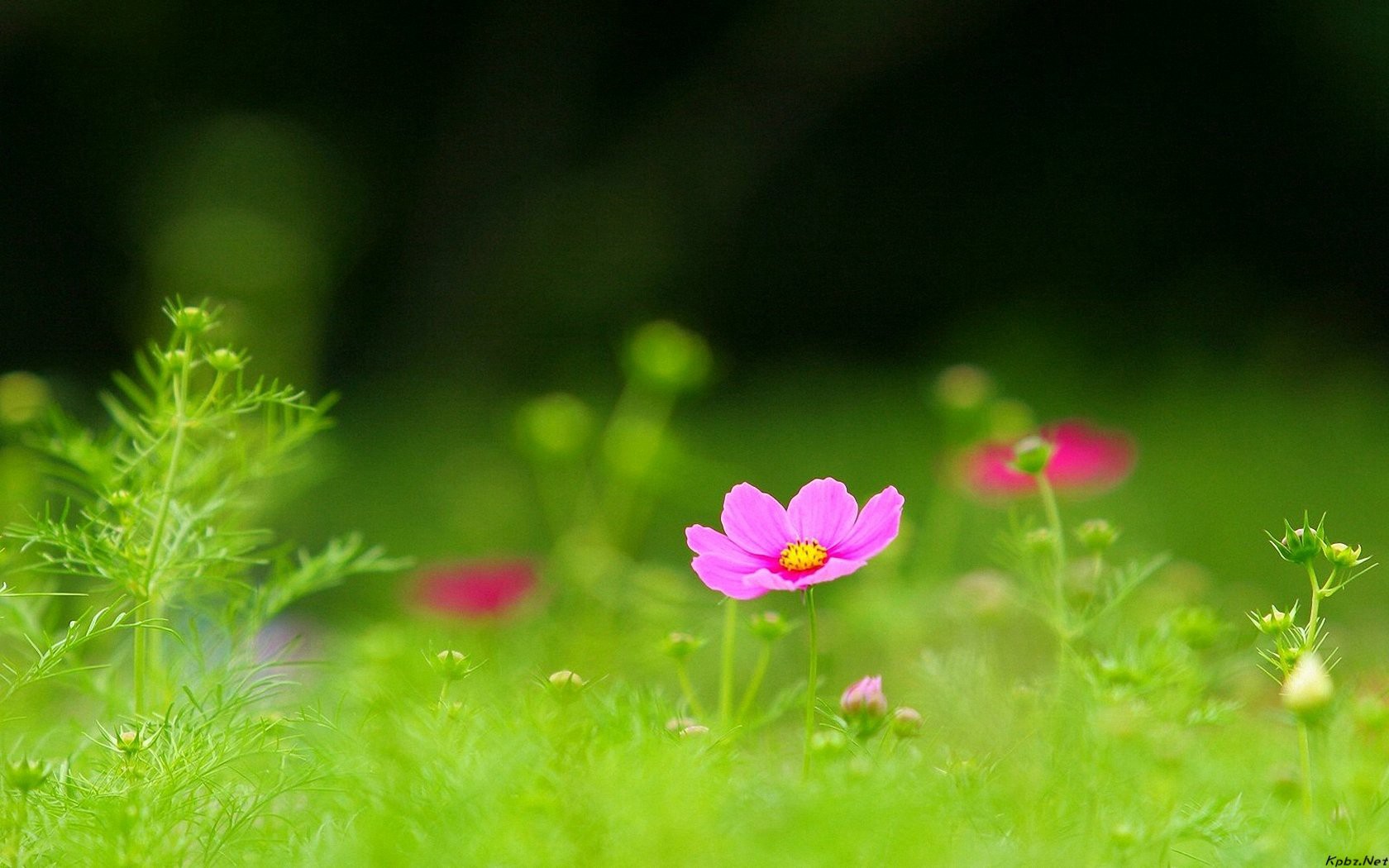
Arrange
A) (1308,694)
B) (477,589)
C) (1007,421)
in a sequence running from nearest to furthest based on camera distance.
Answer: (1308,694) → (1007,421) → (477,589)

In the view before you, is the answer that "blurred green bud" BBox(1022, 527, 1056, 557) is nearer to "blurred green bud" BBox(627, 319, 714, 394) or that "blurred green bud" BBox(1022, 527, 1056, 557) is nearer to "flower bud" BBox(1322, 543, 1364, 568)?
"flower bud" BBox(1322, 543, 1364, 568)

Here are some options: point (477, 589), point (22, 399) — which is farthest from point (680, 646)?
point (477, 589)

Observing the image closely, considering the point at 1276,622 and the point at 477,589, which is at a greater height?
the point at 477,589

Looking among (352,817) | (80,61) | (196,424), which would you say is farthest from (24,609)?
(80,61)

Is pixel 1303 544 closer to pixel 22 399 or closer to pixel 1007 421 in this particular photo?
pixel 1007 421

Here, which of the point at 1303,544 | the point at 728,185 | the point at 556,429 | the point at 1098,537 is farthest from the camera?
the point at 728,185

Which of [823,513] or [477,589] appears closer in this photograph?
[823,513]
